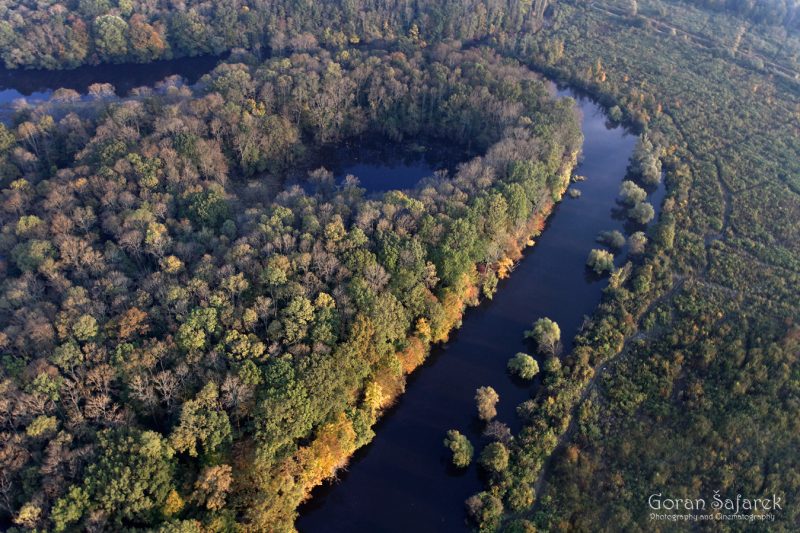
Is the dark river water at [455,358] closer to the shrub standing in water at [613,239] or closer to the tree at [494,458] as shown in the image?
the shrub standing in water at [613,239]

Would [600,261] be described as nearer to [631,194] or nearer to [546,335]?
[546,335]

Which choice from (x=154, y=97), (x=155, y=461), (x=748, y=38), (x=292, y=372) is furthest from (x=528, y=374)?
(x=748, y=38)

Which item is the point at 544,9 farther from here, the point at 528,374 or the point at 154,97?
the point at 528,374

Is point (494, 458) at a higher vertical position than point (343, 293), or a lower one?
lower

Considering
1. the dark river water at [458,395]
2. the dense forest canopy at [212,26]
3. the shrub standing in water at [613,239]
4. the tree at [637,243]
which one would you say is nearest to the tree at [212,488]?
the dark river water at [458,395]

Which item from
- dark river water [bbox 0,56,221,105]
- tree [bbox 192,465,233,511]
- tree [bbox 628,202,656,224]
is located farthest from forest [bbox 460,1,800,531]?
dark river water [bbox 0,56,221,105]

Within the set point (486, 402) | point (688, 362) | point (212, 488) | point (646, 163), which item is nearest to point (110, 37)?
point (212, 488)
